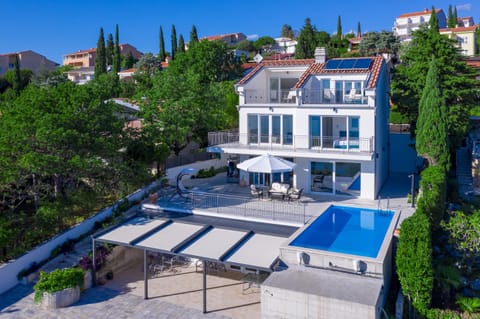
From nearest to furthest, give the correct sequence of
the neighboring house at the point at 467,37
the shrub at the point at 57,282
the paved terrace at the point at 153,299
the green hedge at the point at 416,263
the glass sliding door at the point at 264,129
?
the green hedge at the point at 416,263 → the paved terrace at the point at 153,299 → the shrub at the point at 57,282 → the glass sliding door at the point at 264,129 → the neighboring house at the point at 467,37

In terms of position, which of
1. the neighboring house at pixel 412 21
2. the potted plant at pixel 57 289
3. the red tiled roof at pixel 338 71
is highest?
the neighboring house at pixel 412 21

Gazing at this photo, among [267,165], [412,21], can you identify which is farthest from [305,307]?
[412,21]

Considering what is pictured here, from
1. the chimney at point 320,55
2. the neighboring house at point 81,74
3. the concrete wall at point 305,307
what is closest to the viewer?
the concrete wall at point 305,307

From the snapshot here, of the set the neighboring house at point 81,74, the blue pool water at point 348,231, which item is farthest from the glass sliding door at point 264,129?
the neighboring house at point 81,74

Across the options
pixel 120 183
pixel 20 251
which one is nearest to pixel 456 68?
pixel 120 183

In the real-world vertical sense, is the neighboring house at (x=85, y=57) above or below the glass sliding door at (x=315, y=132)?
above

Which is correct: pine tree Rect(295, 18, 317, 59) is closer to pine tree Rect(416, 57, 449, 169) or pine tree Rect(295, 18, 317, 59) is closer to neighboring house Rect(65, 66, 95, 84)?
pine tree Rect(416, 57, 449, 169)

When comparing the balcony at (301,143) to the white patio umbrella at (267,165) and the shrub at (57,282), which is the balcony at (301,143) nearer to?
the white patio umbrella at (267,165)
